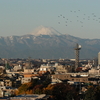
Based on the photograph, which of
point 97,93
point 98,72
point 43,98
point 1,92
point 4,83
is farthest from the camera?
point 98,72

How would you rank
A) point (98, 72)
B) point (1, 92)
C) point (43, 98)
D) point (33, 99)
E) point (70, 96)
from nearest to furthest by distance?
point (33, 99) → point (43, 98) → point (70, 96) → point (1, 92) → point (98, 72)

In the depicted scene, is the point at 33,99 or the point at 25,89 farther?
the point at 25,89

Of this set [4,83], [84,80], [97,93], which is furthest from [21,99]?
[84,80]

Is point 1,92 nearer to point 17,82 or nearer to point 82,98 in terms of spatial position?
point 82,98

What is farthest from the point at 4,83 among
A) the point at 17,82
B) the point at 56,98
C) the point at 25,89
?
the point at 56,98

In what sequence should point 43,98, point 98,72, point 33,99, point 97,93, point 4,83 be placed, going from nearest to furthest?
point 33,99, point 43,98, point 97,93, point 4,83, point 98,72

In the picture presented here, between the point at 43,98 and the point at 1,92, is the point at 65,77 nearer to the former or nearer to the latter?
the point at 1,92

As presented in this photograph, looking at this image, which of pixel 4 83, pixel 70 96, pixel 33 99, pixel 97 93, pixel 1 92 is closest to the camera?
pixel 33 99

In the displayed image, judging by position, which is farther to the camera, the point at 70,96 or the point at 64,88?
the point at 64,88

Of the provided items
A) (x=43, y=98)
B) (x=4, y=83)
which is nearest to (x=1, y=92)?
(x=43, y=98)
